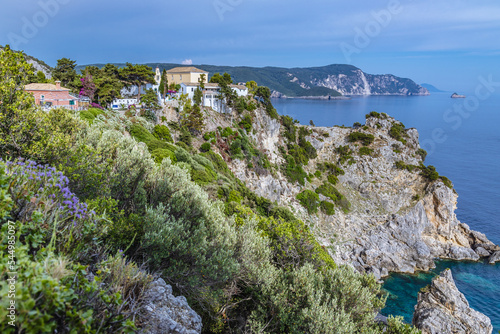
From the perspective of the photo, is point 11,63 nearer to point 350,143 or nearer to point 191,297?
point 191,297

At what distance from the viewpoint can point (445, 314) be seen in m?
21.9

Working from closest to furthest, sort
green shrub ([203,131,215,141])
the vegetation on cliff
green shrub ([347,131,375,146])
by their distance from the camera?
1. the vegetation on cliff
2. green shrub ([203,131,215,141])
3. green shrub ([347,131,375,146])

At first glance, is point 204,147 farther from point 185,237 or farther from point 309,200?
point 185,237

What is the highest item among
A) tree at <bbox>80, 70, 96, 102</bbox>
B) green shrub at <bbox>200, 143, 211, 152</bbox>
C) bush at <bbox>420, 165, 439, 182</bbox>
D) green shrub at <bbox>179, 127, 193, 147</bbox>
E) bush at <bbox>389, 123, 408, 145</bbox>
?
tree at <bbox>80, 70, 96, 102</bbox>

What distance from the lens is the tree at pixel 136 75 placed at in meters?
51.8

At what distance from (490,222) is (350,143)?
32.6 m

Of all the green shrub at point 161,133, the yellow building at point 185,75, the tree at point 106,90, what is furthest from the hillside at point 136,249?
the yellow building at point 185,75

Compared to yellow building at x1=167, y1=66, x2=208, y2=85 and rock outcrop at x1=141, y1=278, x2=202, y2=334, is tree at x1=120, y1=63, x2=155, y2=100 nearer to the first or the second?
yellow building at x1=167, y1=66, x2=208, y2=85

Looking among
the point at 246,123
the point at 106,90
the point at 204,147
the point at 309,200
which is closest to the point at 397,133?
the point at 309,200

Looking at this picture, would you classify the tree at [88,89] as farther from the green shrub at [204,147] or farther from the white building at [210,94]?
the white building at [210,94]

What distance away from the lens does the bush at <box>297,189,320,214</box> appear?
50531 mm

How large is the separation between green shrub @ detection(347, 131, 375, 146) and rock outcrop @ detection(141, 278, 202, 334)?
63123mm

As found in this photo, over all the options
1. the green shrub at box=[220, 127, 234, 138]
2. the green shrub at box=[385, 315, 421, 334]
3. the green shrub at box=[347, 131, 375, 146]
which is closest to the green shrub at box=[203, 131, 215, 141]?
the green shrub at box=[220, 127, 234, 138]

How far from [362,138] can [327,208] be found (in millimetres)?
22718
